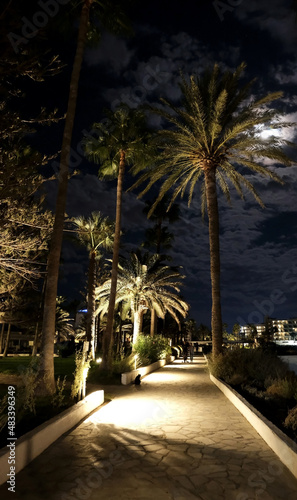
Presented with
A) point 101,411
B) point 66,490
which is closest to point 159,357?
point 101,411

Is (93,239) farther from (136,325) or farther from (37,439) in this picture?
(37,439)

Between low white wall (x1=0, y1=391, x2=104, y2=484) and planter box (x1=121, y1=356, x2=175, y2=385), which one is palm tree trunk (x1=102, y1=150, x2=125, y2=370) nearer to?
planter box (x1=121, y1=356, x2=175, y2=385)

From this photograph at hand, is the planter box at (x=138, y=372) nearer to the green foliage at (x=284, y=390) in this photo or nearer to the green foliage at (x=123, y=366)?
the green foliage at (x=123, y=366)

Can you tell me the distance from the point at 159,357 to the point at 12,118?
20553mm

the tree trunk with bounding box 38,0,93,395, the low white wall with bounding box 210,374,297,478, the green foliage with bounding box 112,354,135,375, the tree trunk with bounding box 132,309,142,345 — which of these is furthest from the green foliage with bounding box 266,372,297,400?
the tree trunk with bounding box 132,309,142,345

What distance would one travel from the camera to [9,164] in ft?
25.5

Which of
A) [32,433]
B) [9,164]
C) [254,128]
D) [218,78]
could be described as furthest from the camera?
[218,78]

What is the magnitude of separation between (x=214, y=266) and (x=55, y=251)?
8.49m

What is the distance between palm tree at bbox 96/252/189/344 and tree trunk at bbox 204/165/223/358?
8278 mm

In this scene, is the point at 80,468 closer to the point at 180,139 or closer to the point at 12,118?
the point at 12,118

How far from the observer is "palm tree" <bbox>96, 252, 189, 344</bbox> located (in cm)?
2425

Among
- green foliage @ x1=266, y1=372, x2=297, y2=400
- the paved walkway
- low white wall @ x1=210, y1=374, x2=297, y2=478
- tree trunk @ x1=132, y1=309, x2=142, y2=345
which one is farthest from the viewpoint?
tree trunk @ x1=132, y1=309, x2=142, y2=345

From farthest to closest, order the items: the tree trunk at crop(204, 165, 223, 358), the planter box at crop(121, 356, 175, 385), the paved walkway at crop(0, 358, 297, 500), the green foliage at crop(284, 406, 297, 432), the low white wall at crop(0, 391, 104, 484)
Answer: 1. the tree trunk at crop(204, 165, 223, 358)
2. the planter box at crop(121, 356, 175, 385)
3. the green foliage at crop(284, 406, 297, 432)
4. the low white wall at crop(0, 391, 104, 484)
5. the paved walkway at crop(0, 358, 297, 500)

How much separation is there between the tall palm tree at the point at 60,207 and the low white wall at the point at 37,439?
1812 mm
